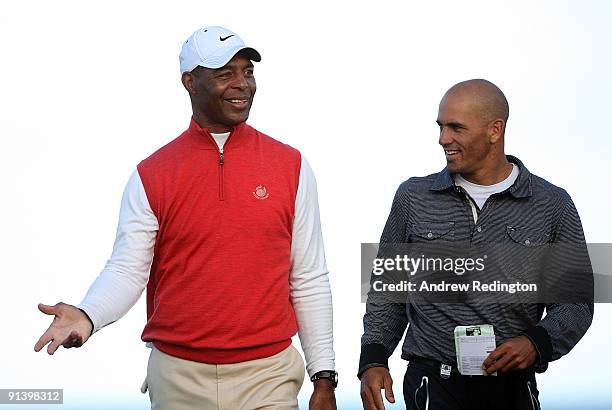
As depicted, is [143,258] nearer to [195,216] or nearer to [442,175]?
[195,216]

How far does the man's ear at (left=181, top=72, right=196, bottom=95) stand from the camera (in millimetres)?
5066

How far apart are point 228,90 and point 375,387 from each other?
51.2 inches

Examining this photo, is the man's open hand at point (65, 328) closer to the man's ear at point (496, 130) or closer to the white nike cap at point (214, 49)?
the white nike cap at point (214, 49)

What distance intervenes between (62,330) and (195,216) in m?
0.66

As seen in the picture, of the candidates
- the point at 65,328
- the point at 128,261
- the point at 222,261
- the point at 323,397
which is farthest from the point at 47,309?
the point at 323,397

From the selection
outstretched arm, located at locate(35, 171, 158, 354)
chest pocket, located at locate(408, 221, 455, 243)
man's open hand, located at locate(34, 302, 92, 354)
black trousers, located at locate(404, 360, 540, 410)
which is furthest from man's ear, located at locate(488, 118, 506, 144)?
man's open hand, located at locate(34, 302, 92, 354)

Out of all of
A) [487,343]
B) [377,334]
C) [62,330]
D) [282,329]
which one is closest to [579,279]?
[487,343]

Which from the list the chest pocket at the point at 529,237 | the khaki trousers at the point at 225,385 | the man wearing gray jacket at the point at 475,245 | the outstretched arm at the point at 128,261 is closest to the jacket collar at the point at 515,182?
the man wearing gray jacket at the point at 475,245

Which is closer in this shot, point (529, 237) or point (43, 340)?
point (43, 340)

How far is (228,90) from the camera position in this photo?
495 centimetres

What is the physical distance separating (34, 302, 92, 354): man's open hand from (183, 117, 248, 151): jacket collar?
0.82 meters

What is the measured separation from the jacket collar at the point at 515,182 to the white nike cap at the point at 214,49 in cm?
97

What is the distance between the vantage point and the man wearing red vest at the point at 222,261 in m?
4.76

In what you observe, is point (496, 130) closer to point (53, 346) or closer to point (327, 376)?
point (327, 376)
